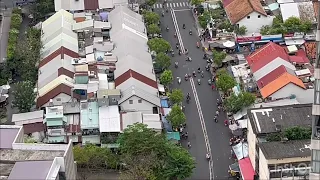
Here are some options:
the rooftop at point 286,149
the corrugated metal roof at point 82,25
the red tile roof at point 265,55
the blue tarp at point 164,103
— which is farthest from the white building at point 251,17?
the rooftop at point 286,149

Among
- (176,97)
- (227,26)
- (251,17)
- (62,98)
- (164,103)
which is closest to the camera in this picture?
(176,97)

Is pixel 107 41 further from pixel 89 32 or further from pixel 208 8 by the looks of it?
pixel 208 8

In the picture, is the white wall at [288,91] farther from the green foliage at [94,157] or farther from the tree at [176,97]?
the green foliage at [94,157]

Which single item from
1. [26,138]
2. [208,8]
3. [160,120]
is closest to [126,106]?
[160,120]

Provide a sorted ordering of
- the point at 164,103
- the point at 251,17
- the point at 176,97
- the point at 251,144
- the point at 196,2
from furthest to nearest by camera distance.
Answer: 1. the point at 196,2
2. the point at 251,17
3. the point at 164,103
4. the point at 176,97
5. the point at 251,144

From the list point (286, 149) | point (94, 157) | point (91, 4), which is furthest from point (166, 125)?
point (91, 4)

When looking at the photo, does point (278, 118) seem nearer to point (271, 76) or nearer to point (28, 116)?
point (271, 76)
